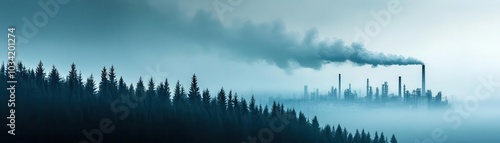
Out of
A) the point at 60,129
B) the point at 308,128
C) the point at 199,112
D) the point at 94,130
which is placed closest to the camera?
the point at 60,129

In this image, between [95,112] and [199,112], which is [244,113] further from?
[95,112]

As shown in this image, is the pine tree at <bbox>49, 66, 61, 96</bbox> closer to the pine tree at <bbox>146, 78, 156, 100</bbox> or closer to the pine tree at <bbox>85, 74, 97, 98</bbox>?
the pine tree at <bbox>85, 74, 97, 98</bbox>

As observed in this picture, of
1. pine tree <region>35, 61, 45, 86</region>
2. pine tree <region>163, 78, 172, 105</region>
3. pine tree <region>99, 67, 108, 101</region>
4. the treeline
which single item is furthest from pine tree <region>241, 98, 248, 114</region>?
pine tree <region>35, 61, 45, 86</region>

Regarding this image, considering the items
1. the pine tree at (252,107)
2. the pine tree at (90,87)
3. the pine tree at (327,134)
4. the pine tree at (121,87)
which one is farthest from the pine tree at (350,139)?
the pine tree at (90,87)

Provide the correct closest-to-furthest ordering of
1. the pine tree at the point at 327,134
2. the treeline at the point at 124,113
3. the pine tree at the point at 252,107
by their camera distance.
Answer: the treeline at the point at 124,113, the pine tree at the point at 252,107, the pine tree at the point at 327,134

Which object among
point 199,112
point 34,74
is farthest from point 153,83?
point 34,74

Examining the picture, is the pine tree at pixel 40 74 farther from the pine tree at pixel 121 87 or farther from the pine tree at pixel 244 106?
the pine tree at pixel 244 106

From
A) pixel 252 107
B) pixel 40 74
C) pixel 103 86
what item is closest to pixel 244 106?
pixel 252 107

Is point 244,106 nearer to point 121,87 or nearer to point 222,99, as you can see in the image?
point 222,99
